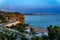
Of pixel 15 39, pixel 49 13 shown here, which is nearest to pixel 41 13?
pixel 49 13

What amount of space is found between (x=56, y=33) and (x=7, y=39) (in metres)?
1.58

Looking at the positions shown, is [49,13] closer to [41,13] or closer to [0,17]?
[41,13]

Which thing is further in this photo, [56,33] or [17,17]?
[17,17]

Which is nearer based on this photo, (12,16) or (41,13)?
(12,16)

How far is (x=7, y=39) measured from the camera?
751 centimetres

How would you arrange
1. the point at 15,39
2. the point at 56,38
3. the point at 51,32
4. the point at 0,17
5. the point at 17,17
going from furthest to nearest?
the point at 17,17 < the point at 0,17 < the point at 15,39 < the point at 51,32 < the point at 56,38

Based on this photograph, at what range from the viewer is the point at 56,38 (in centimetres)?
662

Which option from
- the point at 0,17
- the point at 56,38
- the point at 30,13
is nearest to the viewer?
the point at 56,38

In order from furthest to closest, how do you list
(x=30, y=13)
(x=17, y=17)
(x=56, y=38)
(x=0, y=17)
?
(x=30, y=13), (x=17, y=17), (x=0, y=17), (x=56, y=38)

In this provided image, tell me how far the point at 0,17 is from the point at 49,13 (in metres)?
24.4

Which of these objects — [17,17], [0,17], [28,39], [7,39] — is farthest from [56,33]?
[17,17]

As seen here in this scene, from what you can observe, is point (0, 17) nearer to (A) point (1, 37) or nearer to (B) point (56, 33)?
(A) point (1, 37)

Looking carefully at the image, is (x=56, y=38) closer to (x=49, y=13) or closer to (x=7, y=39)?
(x=7, y=39)

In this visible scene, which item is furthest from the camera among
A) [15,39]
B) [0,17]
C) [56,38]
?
[0,17]
